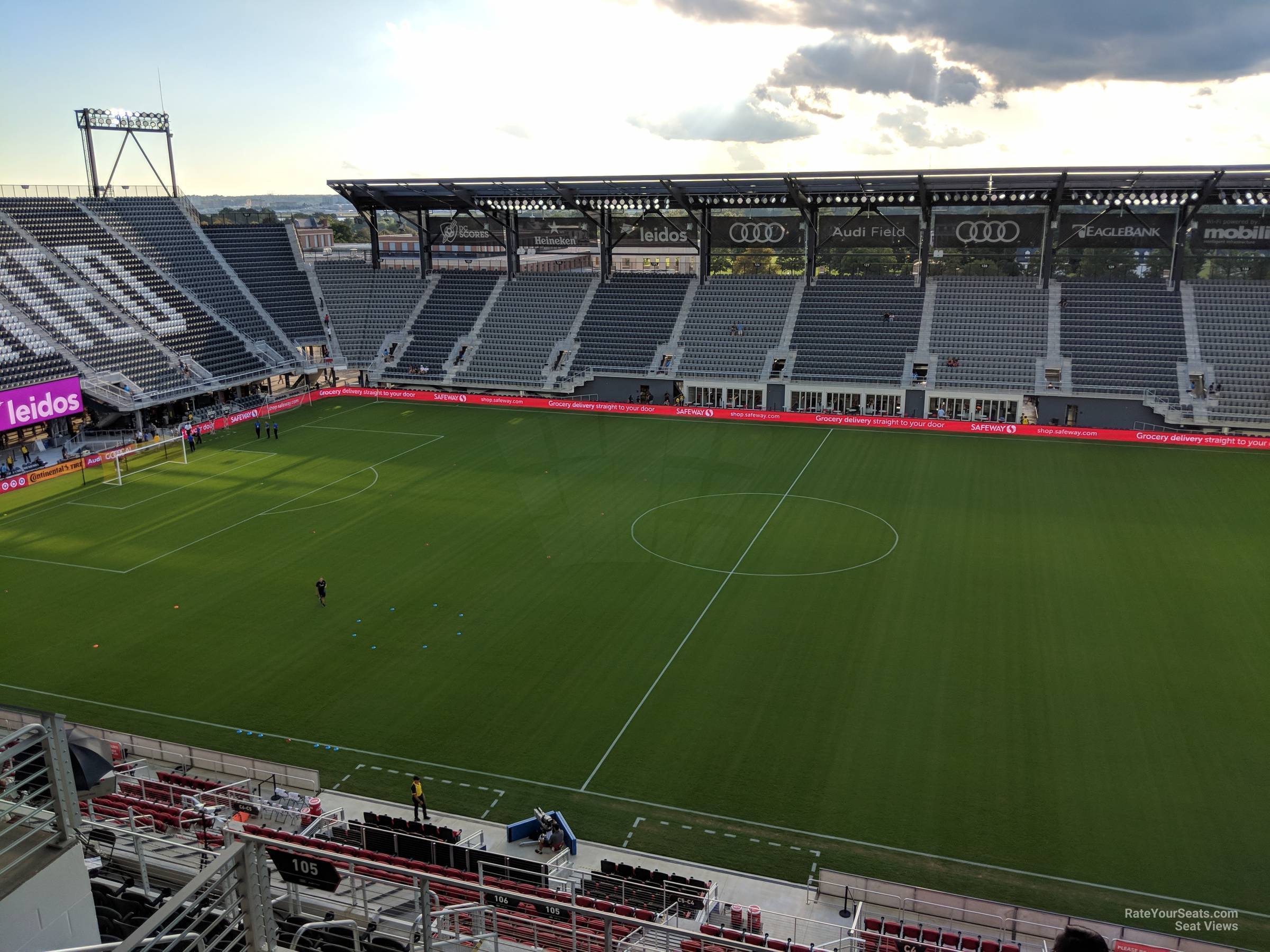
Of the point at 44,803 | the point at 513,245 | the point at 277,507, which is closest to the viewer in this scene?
the point at 44,803

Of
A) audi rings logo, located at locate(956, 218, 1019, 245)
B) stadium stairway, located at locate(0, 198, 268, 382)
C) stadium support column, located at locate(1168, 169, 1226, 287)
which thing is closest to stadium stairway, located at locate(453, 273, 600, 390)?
stadium stairway, located at locate(0, 198, 268, 382)

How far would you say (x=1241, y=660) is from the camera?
23.2 meters

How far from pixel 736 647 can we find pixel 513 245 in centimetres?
4777

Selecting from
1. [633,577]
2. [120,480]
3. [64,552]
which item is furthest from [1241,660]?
[120,480]

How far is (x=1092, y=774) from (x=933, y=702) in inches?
144

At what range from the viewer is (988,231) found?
55.6 meters

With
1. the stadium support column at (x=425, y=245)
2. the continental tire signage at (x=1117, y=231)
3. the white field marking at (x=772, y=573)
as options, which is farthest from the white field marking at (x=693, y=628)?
the stadium support column at (x=425, y=245)

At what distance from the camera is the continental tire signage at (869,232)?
186ft

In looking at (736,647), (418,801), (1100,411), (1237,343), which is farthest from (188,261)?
(1237,343)

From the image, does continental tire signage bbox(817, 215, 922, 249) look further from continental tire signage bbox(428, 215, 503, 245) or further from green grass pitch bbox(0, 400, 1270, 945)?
continental tire signage bbox(428, 215, 503, 245)

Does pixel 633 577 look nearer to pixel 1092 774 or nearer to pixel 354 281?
pixel 1092 774

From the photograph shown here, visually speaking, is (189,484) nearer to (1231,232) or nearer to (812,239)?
(812,239)

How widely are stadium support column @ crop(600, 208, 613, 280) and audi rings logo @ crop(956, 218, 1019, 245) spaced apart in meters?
21.9

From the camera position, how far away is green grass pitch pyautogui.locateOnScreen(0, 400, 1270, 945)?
17.6 meters
